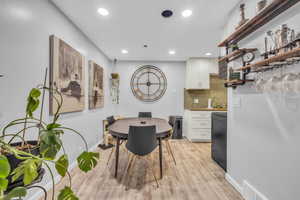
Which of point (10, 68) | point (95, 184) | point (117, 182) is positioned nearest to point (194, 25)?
point (10, 68)

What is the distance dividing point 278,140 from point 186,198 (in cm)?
118

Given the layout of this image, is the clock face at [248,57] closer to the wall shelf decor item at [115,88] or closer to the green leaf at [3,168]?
the green leaf at [3,168]

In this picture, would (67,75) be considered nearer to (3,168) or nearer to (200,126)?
(3,168)

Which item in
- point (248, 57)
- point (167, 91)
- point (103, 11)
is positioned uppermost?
point (103, 11)

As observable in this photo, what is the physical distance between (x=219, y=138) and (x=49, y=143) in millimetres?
2426

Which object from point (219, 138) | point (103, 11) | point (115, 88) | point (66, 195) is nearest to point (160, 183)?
point (219, 138)

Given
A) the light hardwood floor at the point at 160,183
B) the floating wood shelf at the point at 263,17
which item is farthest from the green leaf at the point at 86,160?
the floating wood shelf at the point at 263,17

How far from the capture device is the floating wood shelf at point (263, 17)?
1.13 meters

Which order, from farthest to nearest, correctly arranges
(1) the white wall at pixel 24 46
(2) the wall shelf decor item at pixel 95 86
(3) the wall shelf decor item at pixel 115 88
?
(3) the wall shelf decor item at pixel 115 88 < (2) the wall shelf decor item at pixel 95 86 < (1) the white wall at pixel 24 46

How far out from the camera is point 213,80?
176 inches

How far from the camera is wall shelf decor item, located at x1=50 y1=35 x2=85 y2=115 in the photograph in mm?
1788

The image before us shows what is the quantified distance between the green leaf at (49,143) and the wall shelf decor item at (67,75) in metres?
1.24

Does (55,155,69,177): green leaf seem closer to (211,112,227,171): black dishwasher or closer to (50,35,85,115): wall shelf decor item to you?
(50,35,85,115): wall shelf decor item

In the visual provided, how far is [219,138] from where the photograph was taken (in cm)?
235
